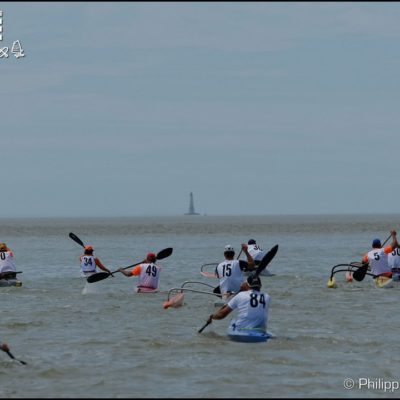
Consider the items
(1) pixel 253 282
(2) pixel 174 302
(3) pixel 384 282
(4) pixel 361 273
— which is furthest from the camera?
(4) pixel 361 273

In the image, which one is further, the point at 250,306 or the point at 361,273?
the point at 361,273

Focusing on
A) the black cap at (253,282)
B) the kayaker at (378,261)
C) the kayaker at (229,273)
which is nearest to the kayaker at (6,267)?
the kayaker at (229,273)

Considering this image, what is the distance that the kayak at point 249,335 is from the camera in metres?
19.2

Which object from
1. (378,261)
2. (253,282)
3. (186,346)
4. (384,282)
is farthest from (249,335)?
(378,261)

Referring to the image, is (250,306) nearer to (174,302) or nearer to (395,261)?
(174,302)

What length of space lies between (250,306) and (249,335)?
806mm

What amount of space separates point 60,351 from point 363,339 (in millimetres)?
6419

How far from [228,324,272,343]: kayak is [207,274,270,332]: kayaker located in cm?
6

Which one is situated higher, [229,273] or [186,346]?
[229,273]

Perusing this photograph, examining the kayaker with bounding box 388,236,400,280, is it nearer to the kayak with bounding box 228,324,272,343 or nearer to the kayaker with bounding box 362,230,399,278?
the kayaker with bounding box 362,230,399,278

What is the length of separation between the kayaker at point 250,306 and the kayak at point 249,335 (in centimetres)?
6

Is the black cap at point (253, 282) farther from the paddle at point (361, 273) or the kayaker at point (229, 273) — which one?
the paddle at point (361, 273)

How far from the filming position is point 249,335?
1917 cm

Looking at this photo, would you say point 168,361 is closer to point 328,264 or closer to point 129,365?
point 129,365
